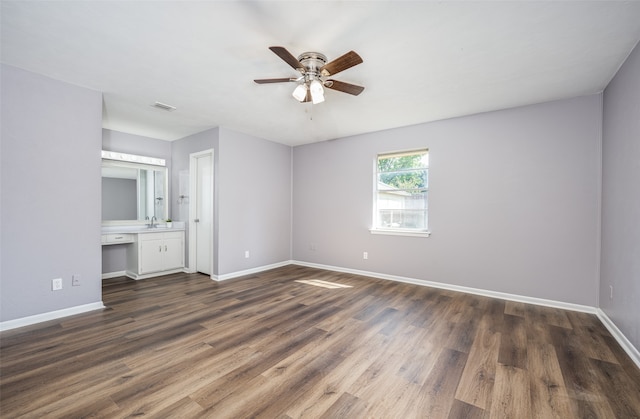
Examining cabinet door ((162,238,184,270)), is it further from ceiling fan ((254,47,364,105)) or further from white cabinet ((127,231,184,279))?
ceiling fan ((254,47,364,105))

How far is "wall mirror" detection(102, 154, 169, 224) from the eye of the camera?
4.70 m

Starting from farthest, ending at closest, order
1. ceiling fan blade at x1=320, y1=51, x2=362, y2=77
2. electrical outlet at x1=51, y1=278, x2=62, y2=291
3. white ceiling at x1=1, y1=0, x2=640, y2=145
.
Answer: electrical outlet at x1=51, y1=278, x2=62, y2=291 → ceiling fan blade at x1=320, y1=51, x2=362, y2=77 → white ceiling at x1=1, y1=0, x2=640, y2=145

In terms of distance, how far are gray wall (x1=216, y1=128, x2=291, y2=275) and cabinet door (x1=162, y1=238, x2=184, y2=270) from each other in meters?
1.13

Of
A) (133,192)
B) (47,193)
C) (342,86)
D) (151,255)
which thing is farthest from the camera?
(133,192)

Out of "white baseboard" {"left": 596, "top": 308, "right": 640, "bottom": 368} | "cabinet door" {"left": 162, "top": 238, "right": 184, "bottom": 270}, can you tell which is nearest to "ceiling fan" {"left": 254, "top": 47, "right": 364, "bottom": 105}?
"white baseboard" {"left": 596, "top": 308, "right": 640, "bottom": 368}

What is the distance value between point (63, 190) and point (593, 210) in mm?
6156

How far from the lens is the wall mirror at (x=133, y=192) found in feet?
15.4

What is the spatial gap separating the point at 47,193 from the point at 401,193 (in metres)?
4.71

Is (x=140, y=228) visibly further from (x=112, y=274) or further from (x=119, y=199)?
(x=112, y=274)

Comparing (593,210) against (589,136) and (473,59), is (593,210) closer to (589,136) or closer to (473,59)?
(589,136)

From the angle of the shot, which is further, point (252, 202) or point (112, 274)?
point (252, 202)

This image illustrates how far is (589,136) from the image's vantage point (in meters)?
3.17

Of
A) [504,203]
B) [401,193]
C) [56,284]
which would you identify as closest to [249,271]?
[56,284]

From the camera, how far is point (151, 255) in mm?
4711
